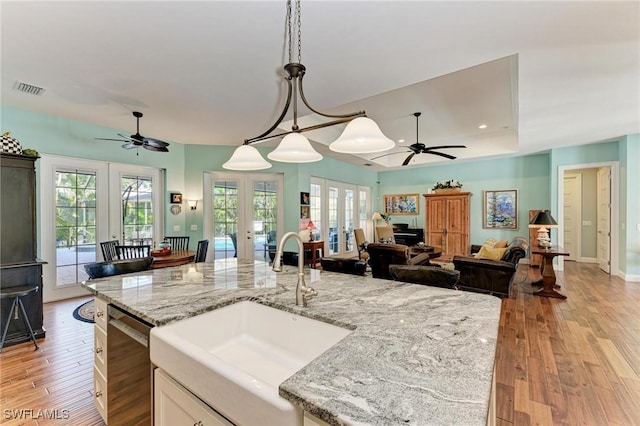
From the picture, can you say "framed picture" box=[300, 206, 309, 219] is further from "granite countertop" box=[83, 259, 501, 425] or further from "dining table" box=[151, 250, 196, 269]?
"granite countertop" box=[83, 259, 501, 425]

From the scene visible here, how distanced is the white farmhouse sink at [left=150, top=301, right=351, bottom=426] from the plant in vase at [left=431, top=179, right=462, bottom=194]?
24.8 ft

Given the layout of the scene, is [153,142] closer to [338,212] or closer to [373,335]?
[373,335]

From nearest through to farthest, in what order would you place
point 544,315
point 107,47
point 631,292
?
point 107,47 → point 544,315 → point 631,292

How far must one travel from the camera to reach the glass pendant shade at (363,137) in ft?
5.34

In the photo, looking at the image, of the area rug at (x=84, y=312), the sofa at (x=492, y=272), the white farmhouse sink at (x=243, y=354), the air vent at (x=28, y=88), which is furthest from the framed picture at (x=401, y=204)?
the air vent at (x=28, y=88)

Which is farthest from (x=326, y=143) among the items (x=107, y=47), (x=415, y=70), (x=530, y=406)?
(x=530, y=406)

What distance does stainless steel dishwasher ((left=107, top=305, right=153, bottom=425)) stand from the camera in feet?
4.57

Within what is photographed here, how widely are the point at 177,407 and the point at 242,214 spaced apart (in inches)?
207

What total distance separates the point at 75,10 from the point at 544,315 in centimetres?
565

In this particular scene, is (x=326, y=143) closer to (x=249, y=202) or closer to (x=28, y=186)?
(x=249, y=202)

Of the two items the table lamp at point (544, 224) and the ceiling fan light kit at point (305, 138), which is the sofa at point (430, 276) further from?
the table lamp at point (544, 224)

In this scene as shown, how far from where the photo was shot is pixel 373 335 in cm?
112

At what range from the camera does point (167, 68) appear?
2836mm

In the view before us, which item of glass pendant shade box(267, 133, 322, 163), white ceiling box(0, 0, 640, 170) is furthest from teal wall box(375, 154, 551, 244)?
glass pendant shade box(267, 133, 322, 163)
